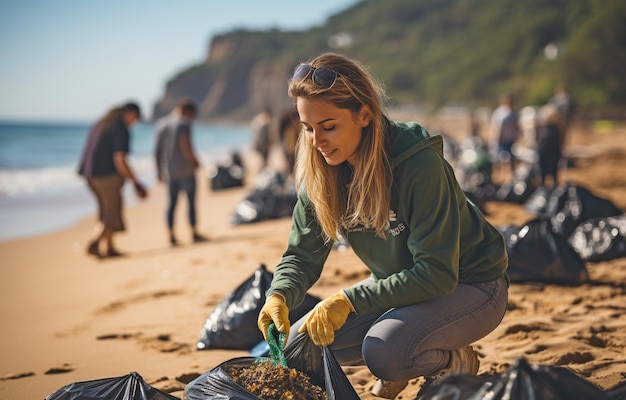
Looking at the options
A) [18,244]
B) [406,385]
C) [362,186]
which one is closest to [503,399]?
[362,186]

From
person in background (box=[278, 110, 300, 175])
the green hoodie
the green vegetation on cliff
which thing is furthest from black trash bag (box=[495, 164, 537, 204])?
the green hoodie

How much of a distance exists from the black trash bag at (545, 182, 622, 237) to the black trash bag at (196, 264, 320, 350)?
310cm

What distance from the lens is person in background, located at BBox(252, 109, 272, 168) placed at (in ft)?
38.9

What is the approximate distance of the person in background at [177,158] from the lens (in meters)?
7.15

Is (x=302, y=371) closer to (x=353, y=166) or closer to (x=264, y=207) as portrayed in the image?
(x=353, y=166)

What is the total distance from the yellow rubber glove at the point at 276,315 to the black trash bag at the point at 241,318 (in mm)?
957

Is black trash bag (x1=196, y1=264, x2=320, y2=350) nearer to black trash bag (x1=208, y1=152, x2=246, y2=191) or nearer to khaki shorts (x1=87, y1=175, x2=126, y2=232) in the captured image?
khaki shorts (x1=87, y1=175, x2=126, y2=232)

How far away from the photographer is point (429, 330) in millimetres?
2297

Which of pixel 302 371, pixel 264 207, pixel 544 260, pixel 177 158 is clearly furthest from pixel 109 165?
pixel 302 371

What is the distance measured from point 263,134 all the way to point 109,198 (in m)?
5.34

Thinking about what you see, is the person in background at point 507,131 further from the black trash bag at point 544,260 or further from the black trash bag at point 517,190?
the black trash bag at point 544,260

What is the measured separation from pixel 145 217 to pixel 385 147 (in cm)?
817

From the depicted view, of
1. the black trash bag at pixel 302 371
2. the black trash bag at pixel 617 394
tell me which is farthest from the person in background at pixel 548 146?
the black trash bag at pixel 617 394

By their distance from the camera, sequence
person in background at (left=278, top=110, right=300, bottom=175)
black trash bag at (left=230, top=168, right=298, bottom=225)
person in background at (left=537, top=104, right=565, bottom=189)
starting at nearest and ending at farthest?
black trash bag at (left=230, top=168, right=298, bottom=225) < person in background at (left=537, top=104, right=565, bottom=189) < person in background at (left=278, top=110, right=300, bottom=175)
